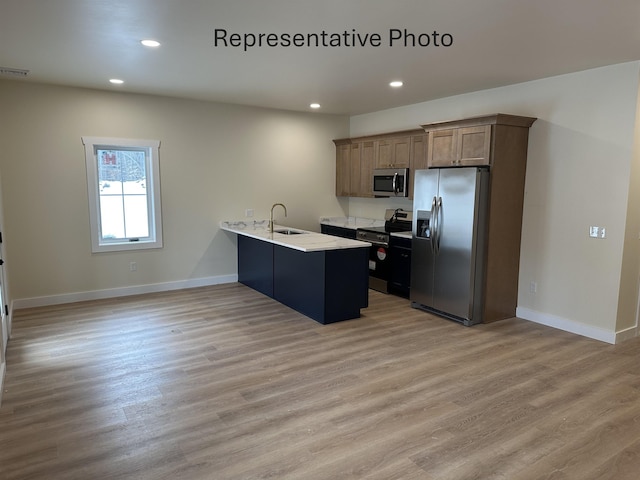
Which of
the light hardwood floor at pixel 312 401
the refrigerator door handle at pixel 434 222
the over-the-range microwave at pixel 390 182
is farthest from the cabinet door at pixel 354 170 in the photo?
the light hardwood floor at pixel 312 401

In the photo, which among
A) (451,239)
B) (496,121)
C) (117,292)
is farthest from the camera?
(117,292)

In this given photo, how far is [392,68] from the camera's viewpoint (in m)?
4.24

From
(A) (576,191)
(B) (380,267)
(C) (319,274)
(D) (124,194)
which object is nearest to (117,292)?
(D) (124,194)

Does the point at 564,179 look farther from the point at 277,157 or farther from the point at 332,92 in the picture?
the point at 277,157

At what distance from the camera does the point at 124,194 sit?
19.1ft

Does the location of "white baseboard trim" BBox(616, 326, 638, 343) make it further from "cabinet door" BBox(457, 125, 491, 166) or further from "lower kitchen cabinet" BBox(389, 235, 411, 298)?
"lower kitchen cabinet" BBox(389, 235, 411, 298)

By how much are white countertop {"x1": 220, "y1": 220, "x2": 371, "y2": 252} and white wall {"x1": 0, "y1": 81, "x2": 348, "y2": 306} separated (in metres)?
0.19

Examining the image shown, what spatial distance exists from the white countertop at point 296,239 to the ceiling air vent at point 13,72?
2929 millimetres

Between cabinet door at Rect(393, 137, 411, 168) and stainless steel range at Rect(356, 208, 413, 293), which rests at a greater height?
cabinet door at Rect(393, 137, 411, 168)

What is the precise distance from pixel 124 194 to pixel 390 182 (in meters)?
3.71

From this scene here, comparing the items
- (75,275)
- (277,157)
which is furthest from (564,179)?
(75,275)

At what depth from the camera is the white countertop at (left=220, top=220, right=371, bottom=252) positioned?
15.1ft

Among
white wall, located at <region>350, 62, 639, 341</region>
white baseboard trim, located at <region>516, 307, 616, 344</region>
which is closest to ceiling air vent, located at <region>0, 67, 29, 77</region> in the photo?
white wall, located at <region>350, 62, 639, 341</region>

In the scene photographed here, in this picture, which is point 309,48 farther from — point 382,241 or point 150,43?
point 382,241
